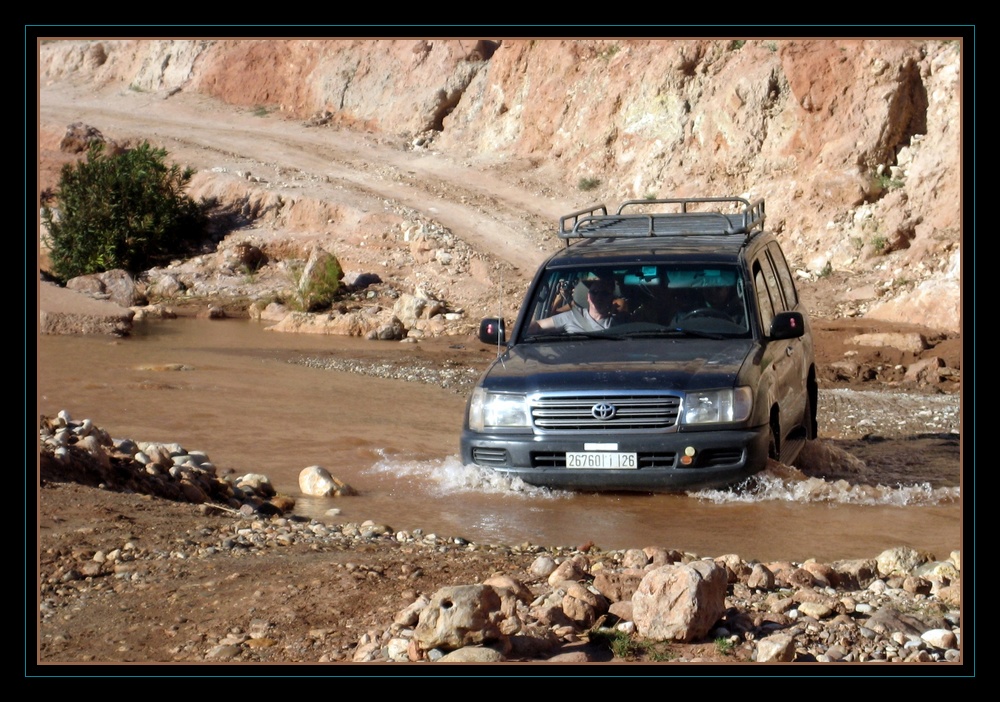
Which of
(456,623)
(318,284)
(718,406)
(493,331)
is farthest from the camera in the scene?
(318,284)

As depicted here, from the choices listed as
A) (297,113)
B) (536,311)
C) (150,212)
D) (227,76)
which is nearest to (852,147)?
(150,212)

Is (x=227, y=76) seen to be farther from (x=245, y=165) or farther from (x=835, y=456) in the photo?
(x=835, y=456)

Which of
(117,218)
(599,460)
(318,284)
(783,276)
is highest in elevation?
(117,218)

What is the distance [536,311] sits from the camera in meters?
8.73

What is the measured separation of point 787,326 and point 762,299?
20.8 inches

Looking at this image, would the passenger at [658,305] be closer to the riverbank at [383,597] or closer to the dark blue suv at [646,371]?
the dark blue suv at [646,371]

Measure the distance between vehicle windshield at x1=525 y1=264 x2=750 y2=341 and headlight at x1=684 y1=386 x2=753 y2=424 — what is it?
899mm

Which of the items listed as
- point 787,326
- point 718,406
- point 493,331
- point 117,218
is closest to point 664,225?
point 787,326

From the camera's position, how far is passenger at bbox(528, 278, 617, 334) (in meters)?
8.51

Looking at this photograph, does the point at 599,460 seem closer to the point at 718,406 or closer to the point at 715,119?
the point at 718,406

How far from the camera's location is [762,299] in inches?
342

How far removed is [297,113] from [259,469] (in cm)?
2931

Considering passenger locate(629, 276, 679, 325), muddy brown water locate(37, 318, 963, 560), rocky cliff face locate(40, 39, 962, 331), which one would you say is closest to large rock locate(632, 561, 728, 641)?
muddy brown water locate(37, 318, 963, 560)

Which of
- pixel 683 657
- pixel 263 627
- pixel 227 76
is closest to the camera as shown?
pixel 683 657
